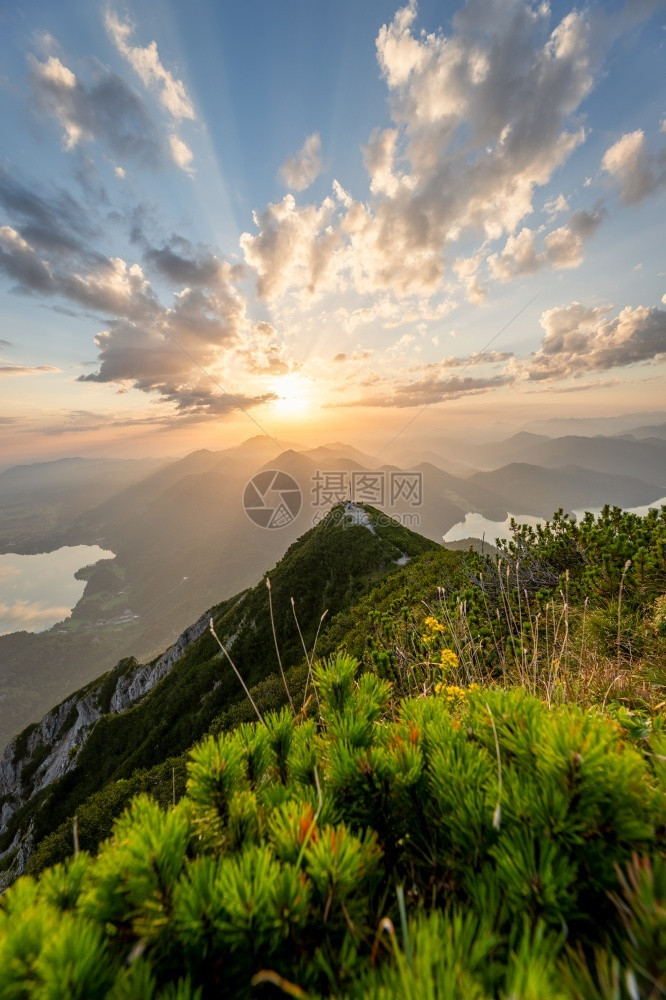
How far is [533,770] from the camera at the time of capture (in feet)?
3.90

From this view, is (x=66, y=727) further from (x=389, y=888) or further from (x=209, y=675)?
(x=389, y=888)

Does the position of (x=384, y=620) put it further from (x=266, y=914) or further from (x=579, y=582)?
(x=266, y=914)

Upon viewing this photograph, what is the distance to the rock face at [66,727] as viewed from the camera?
48906mm

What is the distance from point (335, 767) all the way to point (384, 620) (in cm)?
624

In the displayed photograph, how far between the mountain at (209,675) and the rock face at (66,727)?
0.25 meters

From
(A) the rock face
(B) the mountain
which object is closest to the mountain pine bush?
(B) the mountain

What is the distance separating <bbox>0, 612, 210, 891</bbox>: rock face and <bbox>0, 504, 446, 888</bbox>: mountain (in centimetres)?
25

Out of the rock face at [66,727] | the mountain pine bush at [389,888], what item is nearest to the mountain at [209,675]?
the rock face at [66,727]

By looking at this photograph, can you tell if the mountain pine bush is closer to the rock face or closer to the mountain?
the mountain

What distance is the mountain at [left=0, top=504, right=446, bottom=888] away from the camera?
31.9m

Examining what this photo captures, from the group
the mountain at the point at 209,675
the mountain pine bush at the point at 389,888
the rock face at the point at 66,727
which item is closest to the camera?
the mountain pine bush at the point at 389,888

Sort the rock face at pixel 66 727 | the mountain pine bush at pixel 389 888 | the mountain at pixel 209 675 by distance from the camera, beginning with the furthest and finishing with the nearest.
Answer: the rock face at pixel 66 727 < the mountain at pixel 209 675 < the mountain pine bush at pixel 389 888

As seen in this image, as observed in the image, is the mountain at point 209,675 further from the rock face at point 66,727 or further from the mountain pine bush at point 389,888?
the mountain pine bush at point 389,888

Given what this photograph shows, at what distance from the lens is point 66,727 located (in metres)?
55.2
